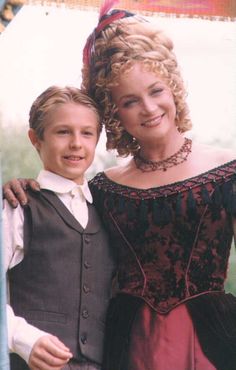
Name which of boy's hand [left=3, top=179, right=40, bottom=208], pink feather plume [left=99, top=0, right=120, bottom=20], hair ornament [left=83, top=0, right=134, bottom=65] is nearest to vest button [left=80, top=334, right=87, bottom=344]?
boy's hand [left=3, top=179, right=40, bottom=208]

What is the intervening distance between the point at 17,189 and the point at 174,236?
43 cm

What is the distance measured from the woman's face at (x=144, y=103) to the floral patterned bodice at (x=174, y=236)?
0.53 feet

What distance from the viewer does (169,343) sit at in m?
1.72

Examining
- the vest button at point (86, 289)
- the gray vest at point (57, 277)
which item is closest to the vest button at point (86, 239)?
the gray vest at point (57, 277)

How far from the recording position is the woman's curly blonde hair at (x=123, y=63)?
5.74 feet

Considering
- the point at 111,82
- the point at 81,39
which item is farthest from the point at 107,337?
the point at 81,39

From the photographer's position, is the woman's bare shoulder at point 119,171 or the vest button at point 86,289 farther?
the woman's bare shoulder at point 119,171

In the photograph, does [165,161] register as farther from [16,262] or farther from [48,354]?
[48,354]

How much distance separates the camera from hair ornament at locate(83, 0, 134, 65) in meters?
1.79

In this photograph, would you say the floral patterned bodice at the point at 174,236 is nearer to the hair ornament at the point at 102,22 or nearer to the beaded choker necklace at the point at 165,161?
the beaded choker necklace at the point at 165,161

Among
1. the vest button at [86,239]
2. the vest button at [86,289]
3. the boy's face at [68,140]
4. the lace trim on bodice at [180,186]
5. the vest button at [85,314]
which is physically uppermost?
the boy's face at [68,140]

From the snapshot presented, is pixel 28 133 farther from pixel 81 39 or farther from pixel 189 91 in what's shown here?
pixel 189 91

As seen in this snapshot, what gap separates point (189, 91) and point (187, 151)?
17cm

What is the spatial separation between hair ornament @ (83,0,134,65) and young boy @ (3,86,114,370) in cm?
12
